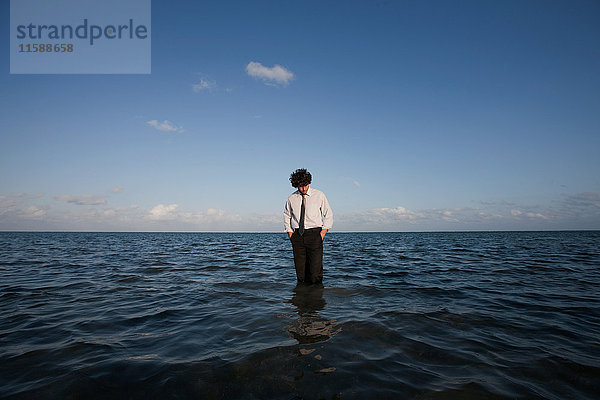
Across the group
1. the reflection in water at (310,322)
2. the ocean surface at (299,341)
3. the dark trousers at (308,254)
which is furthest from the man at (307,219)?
the ocean surface at (299,341)

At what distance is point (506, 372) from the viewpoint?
3.35 m

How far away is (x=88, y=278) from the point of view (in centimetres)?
967

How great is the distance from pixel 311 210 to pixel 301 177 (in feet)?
2.77

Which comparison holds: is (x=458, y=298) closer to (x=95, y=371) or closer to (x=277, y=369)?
(x=277, y=369)

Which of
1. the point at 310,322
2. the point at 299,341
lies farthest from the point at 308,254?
the point at 299,341

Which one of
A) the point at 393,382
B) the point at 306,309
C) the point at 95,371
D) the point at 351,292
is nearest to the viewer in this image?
the point at 393,382

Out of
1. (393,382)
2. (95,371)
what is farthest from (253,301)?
(393,382)

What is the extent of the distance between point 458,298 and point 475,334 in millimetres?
2632

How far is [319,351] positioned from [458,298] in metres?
4.82

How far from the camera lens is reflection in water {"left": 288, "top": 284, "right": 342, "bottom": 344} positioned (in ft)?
14.4

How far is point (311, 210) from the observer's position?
23.0 ft

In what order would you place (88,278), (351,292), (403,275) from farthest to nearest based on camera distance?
(403,275) < (88,278) < (351,292)

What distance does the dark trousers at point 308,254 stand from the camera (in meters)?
7.07

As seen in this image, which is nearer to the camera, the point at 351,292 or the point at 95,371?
the point at 95,371
